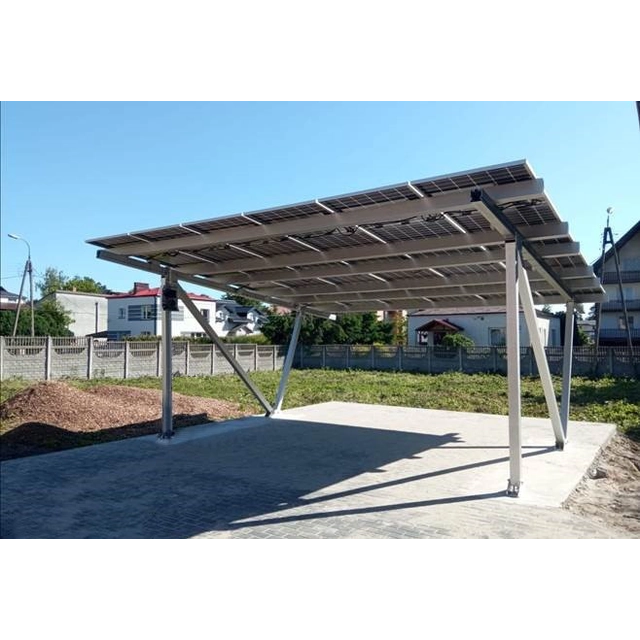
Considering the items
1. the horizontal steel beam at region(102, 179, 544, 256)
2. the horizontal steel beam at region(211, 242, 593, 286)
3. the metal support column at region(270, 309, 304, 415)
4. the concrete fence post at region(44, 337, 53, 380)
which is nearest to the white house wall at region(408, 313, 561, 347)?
the metal support column at region(270, 309, 304, 415)

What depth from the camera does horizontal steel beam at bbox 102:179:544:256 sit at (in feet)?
20.0

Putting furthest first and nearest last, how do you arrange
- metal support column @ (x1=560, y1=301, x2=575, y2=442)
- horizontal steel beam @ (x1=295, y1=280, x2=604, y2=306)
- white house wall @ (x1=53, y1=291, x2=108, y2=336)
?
1. white house wall @ (x1=53, y1=291, x2=108, y2=336)
2. horizontal steel beam @ (x1=295, y1=280, x2=604, y2=306)
3. metal support column @ (x1=560, y1=301, x2=575, y2=442)

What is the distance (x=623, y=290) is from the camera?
1401 inches

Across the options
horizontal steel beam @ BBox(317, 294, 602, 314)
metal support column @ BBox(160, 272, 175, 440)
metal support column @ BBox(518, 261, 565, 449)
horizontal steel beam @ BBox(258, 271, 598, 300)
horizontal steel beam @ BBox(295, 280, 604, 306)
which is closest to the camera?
metal support column @ BBox(518, 261, 565, 449)

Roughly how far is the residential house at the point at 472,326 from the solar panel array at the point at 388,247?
23449mm

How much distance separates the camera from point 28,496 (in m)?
6.68

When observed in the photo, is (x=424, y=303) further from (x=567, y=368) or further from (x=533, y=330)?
(x=533, y=330)

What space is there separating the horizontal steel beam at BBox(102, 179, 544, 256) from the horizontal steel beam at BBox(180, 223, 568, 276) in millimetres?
1324

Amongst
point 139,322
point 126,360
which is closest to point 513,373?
point 126,360

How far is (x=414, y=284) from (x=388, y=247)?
10.8 ft

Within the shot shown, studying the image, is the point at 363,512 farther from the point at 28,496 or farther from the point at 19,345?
the point at 19,345

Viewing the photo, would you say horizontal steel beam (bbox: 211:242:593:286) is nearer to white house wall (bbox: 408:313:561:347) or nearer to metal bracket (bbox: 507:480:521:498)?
metal bracket (bbox: 507:480:521:498)

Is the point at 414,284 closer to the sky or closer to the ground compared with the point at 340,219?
closer to the ground

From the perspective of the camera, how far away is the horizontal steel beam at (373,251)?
7633 mm
